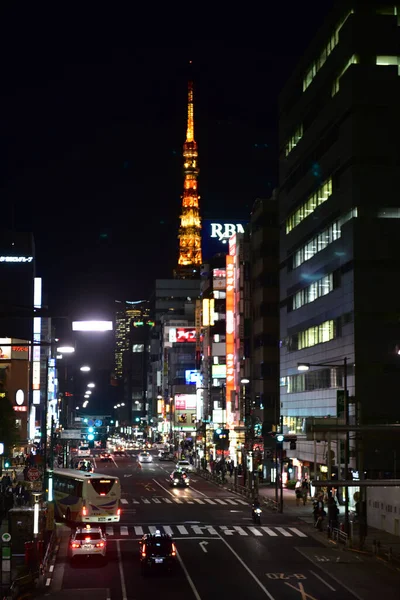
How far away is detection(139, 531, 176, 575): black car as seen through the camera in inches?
1458

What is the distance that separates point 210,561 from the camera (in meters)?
40.8

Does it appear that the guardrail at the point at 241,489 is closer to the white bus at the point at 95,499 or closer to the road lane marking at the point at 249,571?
the white bus at the point at 95,499

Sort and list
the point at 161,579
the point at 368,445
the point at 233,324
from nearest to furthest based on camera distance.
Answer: the point at 161,579 < the point at 368,445 < the point at 233,324

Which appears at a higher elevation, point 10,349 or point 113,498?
point 10,349

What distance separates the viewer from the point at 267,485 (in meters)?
91.7

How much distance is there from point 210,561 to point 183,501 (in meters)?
31.7

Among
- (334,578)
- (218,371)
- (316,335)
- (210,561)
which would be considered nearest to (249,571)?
(210,561)

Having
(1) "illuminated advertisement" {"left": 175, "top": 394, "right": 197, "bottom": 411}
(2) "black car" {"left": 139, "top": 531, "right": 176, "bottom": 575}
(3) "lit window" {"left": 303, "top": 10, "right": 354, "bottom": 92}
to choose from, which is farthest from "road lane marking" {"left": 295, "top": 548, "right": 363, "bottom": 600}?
(1) "illuminated advertisement" {"left": 175, "top": 394, "right": 197, "bottom": 411}

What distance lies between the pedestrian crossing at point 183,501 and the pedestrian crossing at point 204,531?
14409 mm

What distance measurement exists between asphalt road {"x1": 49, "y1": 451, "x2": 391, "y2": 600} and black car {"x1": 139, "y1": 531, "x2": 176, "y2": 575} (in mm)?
397

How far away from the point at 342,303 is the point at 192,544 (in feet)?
97.2

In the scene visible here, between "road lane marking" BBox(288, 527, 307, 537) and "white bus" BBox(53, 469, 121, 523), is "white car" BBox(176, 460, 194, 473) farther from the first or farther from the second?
"white bus" BBox(53, 469, 121, 523)

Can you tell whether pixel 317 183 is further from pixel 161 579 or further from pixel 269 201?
pixel 161 579

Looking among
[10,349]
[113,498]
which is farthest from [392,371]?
[10,349]
